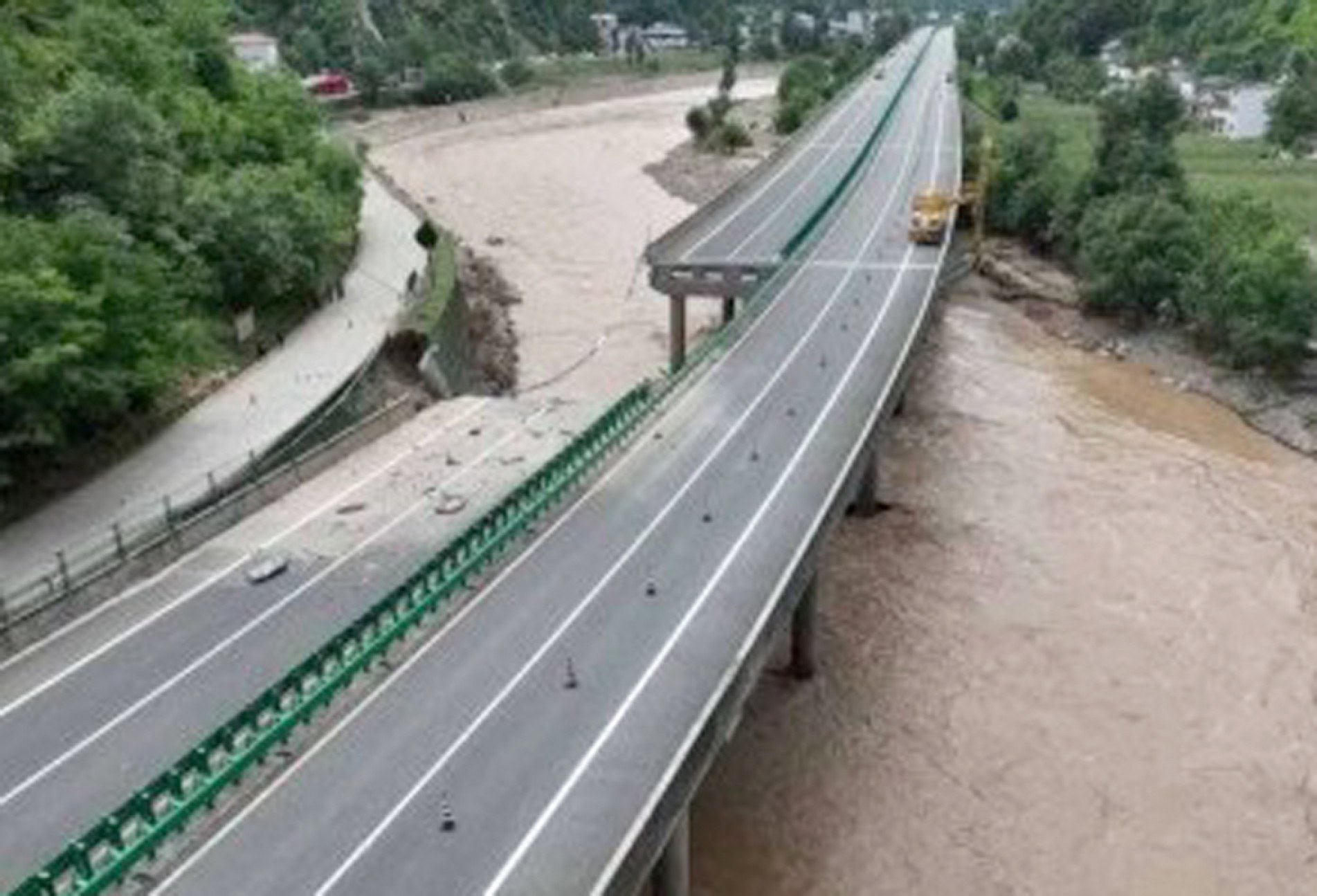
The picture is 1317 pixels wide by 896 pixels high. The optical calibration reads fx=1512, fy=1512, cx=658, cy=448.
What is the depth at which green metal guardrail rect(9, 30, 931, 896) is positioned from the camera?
22984mm

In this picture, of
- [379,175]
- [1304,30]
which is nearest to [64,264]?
[379,175]

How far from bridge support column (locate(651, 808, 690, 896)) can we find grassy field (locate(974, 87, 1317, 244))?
6178cm

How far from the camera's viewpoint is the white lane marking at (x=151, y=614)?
3159 cm

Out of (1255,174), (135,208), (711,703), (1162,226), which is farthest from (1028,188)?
(711,703)

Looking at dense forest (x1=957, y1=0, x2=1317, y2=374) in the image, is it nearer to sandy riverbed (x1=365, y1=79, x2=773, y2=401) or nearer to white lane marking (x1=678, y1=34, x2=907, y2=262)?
white lane marking (x1=678, y1=34, x2=907, y2=262)

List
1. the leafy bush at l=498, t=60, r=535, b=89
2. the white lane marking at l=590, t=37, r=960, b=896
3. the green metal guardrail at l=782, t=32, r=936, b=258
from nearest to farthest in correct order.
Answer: the white lane marking at l=590, t=37, r=960, b=896 < the green metal guardrail at l=782, t=32, r=936, b=258 < the leafy bush at l=498, t=60, r=535, b=89

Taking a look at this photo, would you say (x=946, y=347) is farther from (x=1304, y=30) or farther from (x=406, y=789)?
(x=1304, y=30)

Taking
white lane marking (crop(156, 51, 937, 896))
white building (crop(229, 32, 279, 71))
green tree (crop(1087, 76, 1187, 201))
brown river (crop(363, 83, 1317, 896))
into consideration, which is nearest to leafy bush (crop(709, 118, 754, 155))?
white building (crop(229, 32, 279, 71))

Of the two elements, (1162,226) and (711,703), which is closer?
(711,703)

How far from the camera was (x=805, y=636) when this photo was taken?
38531mm

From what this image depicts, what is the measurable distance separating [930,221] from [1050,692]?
35.5 meters

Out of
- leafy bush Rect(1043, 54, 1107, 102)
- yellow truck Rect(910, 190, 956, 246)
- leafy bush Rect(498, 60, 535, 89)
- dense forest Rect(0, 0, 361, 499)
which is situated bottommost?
leafy bush Rect(498, 60, 535, 89)

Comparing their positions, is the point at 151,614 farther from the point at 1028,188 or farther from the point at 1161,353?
the point at 1028,188

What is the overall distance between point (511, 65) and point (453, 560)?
158 metres
